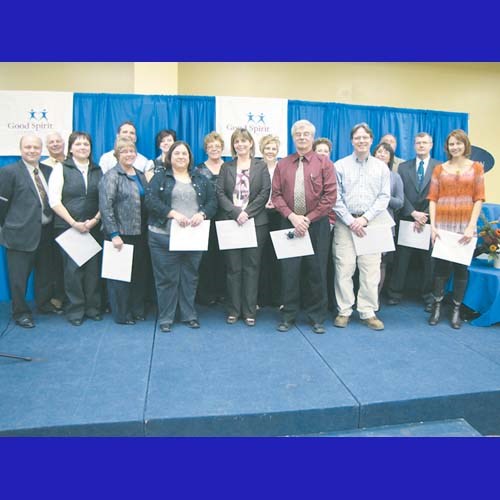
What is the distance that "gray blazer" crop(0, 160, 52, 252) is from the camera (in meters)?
3.22

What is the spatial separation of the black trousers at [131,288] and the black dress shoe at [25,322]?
595 millimetres

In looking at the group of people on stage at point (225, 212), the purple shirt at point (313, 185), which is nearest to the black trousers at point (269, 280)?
the group of people on stage at point (225, 212)

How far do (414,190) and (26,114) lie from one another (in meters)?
3.76

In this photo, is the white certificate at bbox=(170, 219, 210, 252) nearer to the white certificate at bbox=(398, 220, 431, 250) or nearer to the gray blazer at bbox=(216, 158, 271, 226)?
the gray blazer at bbox=(216, 158, 271, 226)

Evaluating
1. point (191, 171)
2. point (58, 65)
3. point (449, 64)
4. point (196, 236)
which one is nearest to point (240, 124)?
point (191, 171)

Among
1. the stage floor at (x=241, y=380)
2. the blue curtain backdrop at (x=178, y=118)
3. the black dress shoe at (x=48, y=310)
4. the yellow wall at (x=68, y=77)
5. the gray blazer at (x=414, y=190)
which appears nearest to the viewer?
the stage floor at (x=241, y=380)

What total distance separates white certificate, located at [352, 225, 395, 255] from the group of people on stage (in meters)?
0.06

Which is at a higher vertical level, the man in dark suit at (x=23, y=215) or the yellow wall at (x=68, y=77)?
the yellow wall at (x=68, y=77)

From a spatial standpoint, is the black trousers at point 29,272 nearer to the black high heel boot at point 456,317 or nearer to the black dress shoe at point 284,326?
the black dress shoe at point 284,326

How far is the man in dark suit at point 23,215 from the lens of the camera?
127 inches

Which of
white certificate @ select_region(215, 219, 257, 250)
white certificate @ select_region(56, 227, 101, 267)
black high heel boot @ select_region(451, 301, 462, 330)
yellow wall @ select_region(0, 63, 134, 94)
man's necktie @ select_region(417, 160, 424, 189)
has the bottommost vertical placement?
black high heel boot @ select_region(451, 301, 462, 330)

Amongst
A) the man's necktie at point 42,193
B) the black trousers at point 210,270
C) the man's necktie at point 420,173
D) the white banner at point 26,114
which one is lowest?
the black trousers at point 210,270

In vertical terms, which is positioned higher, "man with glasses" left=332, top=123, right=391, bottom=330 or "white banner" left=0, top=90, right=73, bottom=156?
"white banner" left=0, top=90, right=73, bottom=156

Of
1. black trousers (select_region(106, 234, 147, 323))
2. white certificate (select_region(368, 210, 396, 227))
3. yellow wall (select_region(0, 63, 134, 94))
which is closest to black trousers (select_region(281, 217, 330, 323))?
white certificate (select_region(368, 210, 396, 227))
